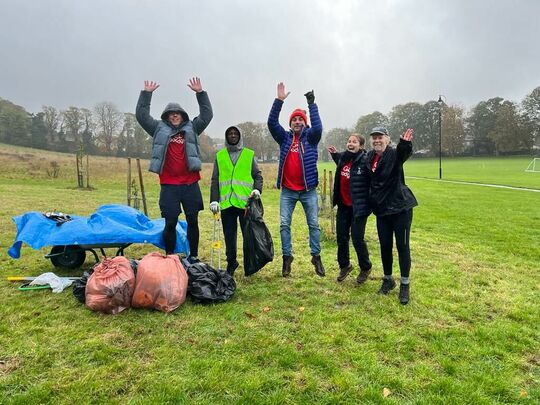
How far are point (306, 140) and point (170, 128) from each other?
175 cm

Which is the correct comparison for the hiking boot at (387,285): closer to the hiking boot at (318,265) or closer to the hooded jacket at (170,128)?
the hiking boot at (318,265)

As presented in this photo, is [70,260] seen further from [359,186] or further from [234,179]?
[359,186]

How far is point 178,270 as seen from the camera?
13.2 feet

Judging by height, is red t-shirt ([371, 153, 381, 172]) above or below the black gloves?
below

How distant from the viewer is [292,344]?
324 cm

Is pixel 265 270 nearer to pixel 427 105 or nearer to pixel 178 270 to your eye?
pixel 178 270

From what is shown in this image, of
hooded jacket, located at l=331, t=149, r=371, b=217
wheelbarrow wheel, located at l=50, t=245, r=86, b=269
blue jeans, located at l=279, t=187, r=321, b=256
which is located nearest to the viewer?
hooded jacket, located at l=331, t=149, r=371, b=217

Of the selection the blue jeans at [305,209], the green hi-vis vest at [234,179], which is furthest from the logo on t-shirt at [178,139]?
the blue jeans at [305,209]

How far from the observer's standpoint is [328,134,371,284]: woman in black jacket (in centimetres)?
456

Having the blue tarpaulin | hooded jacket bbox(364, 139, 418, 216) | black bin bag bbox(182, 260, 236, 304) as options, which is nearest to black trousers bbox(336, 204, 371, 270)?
hooded jacket bbox(364, 139, 418, 216)

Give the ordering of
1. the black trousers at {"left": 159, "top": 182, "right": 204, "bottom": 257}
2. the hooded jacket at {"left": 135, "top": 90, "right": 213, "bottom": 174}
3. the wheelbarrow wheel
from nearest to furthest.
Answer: the hooded jacket at {"left": 135, "top": 90, "right": 213, "bottom": 174} < the black trousers at {"left": 159, "top": 182, "right": 204, "bottom": 257} < the wheelbarrow wheel

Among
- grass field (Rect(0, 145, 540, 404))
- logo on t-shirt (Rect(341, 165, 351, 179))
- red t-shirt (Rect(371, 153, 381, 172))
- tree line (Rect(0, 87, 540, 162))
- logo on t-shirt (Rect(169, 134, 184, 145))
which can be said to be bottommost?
grass field (Rect(0, 145, 540, 404))

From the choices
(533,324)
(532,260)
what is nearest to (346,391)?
(533,324)

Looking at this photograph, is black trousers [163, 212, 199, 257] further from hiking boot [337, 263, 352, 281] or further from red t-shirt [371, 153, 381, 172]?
red t-shirt [371, 153, 381, 172]
